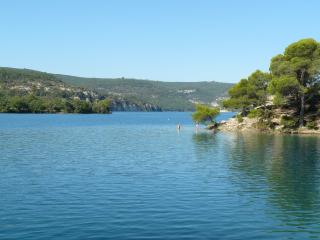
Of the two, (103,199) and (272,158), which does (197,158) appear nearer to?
(272,158)

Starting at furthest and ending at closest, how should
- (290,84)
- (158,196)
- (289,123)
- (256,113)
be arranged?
(256,113) < (289,123) < (290,84) < (158,196)

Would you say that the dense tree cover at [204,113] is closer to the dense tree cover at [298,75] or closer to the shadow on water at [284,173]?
the dense tree cover at [298,75]

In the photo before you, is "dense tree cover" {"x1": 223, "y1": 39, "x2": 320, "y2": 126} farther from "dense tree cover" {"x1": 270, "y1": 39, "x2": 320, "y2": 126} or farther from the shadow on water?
the shadow on water

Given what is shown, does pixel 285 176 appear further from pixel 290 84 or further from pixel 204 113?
pixel 204 113

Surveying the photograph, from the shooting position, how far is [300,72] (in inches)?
4961

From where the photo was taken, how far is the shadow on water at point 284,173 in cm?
3731

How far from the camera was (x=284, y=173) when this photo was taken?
52.9 metres

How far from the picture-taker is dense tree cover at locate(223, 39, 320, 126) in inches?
4727

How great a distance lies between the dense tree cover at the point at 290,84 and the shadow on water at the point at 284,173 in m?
36.9

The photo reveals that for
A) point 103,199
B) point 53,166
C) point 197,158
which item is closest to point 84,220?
point 103,199

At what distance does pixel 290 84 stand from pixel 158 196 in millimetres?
84888

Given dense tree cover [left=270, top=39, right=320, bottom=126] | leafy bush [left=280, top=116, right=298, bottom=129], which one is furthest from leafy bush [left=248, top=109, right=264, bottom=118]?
leafy bush [left=280, top=116, right=298, bottom=129]

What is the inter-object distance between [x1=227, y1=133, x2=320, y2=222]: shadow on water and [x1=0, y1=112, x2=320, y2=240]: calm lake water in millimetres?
99

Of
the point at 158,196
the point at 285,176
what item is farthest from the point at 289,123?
the point at 158,196
